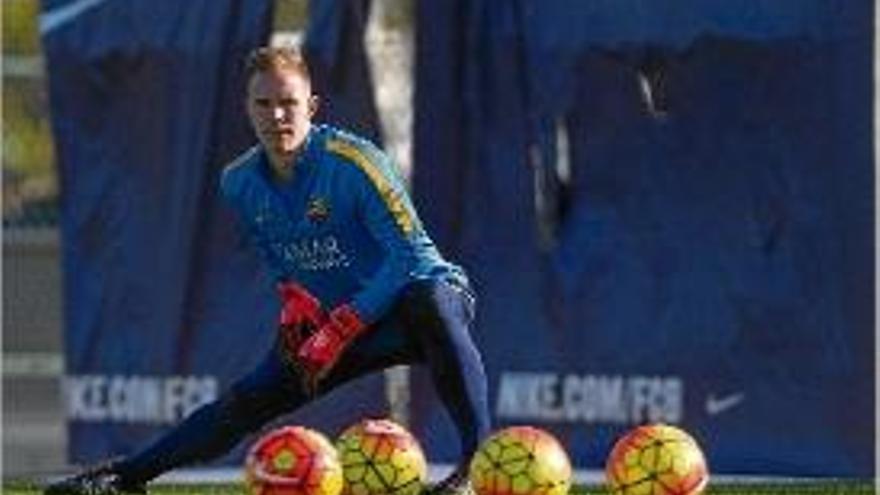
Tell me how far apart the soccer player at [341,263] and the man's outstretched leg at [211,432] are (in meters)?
0.02

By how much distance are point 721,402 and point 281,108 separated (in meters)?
3.57

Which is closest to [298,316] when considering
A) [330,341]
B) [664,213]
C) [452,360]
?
[330,341]

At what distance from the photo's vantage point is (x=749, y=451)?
40.6 ft

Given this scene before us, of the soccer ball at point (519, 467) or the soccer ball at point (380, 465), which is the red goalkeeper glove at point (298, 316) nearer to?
the soccer ball at point (380, 465)

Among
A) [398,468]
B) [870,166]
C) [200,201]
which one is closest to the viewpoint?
[398,468]

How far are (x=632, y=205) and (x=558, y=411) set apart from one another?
3.18 ft

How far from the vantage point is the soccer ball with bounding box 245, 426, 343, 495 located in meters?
8.97

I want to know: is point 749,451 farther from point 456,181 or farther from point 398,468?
point 398,468

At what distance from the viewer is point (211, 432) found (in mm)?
10047

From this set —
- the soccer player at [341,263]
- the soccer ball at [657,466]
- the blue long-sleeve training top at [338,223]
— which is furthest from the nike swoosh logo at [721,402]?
the soccer ball at [657,466]

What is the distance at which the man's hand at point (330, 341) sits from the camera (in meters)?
9.52

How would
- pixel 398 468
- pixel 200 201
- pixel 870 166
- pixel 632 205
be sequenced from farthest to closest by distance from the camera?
pixel 200 201 < pixel 632 205 < pixel 870 166 < pixel 398 468

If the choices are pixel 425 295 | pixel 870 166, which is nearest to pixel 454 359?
pixel 425 295

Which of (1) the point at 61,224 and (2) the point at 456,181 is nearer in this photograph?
(2) the point at 456,181
